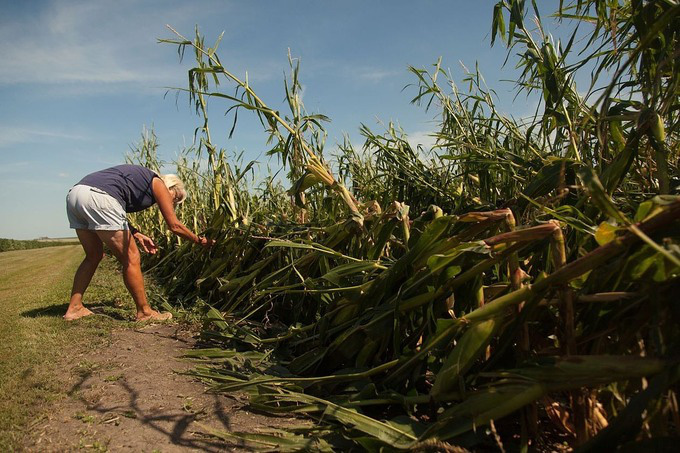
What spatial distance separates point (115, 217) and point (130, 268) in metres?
0.41

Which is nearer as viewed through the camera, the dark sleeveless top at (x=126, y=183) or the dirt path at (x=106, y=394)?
the dirt path at (x=106, y=394)

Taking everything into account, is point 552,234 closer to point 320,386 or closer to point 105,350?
point 320,386

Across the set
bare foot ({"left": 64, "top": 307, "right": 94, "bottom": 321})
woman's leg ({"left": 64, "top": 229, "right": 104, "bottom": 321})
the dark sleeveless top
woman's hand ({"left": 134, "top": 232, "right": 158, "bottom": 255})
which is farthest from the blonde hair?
bare foot ({"left": 64, "top": 307, "right": 94, "bottom": 321})

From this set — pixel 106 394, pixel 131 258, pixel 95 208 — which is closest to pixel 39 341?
pixel 131 258

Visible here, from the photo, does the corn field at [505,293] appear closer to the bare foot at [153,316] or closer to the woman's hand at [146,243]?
the bare foot at [153,316]

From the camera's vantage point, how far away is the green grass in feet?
5.95

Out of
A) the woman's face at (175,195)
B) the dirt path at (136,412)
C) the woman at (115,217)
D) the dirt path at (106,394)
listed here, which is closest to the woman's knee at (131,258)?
the woman at (115,217)

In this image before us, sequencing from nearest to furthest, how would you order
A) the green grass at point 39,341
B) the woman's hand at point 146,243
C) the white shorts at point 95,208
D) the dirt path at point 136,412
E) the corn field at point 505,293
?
the corn field at point 505,293 < the dirt path at point 136,412 < the green grass at point 39,341 < the white shorts at point 95,208 < the woman's hand at point 146,243

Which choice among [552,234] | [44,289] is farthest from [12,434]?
[44,289]

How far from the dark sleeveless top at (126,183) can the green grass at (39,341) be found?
924mm

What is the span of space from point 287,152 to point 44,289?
4447 mm

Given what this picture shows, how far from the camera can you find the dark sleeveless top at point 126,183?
360 cm

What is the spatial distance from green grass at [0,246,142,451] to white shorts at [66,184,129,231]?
0.73m

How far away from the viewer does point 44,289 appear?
18.8 feet
